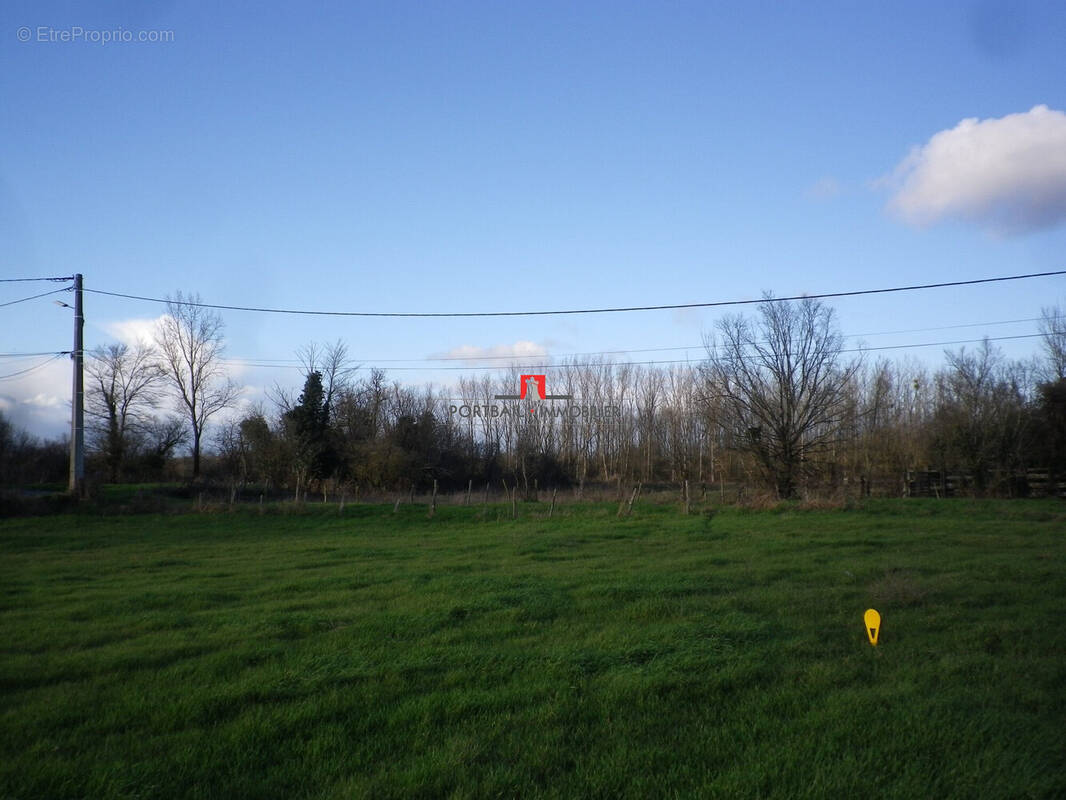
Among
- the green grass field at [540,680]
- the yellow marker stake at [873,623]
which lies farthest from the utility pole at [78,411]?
the yellow marker stake at [873,623]

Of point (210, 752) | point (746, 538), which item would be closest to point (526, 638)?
point (210, 752)

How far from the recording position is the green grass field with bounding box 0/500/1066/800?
4664mm

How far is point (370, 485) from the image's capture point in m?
45.3

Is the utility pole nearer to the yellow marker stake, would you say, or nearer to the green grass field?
the green grass field

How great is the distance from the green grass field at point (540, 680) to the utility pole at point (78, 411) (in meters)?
12.1

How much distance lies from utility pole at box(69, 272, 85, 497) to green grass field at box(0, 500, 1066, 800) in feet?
39.7

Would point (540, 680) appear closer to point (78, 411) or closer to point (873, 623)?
point (873, 623)

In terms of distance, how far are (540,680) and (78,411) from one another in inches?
949

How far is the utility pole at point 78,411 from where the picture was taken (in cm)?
2447

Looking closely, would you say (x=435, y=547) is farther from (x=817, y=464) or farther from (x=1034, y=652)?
(x=817, y=464)

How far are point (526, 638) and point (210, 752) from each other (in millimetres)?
3723

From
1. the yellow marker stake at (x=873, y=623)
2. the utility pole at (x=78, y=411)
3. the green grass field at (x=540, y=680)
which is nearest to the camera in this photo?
the green grass field at (x=540, y=680)

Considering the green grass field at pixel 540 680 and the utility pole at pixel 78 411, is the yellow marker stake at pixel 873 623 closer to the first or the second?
the green grass field at pixel 540 680

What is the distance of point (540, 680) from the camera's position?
650cm
